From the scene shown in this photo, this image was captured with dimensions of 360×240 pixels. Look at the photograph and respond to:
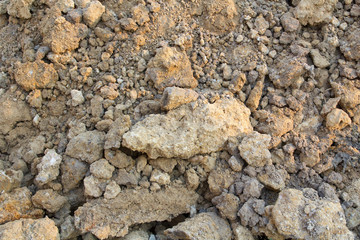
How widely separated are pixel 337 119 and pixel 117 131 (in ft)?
6.18

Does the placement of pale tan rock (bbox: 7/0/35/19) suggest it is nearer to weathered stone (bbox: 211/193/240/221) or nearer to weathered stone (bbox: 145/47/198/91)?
weathered stone (bbox: 145/47/198/91)

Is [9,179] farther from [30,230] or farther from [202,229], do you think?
[202,229]

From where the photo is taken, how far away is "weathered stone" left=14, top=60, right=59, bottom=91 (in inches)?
117

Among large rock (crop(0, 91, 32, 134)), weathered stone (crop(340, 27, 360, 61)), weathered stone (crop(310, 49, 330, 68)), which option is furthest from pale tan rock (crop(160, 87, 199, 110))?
weathered stone (crop(340, 27, 360, 61))

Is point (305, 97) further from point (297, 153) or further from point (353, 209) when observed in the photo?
point (353, 209)

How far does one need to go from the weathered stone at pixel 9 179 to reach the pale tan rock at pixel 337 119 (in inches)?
105

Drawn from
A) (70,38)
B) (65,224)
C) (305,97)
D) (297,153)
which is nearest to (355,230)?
(297,153)

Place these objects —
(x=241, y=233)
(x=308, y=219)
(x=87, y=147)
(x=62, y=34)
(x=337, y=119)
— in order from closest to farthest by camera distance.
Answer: (x=308, y=219), (x=241, y=233), (x=87, y=147), (x=337, y=119), (x=62, y=34)

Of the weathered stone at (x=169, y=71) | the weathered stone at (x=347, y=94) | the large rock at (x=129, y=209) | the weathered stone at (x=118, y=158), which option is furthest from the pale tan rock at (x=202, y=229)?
the weathered stone at (x=347, y=94)

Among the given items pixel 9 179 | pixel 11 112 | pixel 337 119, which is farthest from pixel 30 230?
pixel 337 119

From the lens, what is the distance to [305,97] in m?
2.98

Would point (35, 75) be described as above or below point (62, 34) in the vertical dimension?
below

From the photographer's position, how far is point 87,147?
2.71 m

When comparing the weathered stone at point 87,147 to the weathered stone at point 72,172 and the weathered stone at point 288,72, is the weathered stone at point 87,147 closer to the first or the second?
the weathered stone at point 72,172
